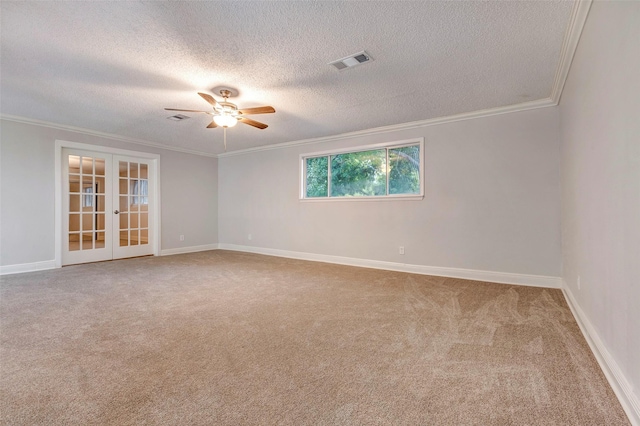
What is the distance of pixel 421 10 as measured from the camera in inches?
83.0

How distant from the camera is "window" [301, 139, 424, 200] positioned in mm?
4840

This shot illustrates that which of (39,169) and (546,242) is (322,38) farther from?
(39,169)

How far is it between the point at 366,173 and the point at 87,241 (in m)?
5.36

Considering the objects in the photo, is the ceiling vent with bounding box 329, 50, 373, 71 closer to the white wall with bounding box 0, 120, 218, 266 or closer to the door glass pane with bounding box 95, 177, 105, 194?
the white wall with bounding box 0, 120, 218, 266

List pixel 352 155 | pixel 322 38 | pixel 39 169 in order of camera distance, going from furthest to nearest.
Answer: pixel 352 155
pixel 39 169
pixel 322 38

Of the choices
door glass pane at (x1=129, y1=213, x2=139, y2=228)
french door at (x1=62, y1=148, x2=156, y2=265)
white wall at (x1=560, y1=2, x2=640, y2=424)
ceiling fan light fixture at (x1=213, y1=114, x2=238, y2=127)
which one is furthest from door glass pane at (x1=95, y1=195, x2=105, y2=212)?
white wall at (x1=560, y1=2, x2=640, y2=424)

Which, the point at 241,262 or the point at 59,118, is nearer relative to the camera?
the point at 59,118

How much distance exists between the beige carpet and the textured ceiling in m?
2.45

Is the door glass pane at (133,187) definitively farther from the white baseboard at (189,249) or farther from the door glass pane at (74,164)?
the white baseboard at (189,249)

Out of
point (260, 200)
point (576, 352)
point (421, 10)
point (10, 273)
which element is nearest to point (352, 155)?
point (260, 200)

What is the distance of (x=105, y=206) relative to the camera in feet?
18.4

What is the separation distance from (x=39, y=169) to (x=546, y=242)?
775 cm

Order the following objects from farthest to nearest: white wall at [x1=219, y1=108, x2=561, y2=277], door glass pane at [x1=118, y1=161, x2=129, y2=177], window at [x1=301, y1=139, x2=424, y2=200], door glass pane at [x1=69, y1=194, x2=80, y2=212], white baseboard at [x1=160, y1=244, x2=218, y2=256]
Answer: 1. white baseboard at [x1=160, y1=244, x2=218, y2=256]
2. door glass pane at [x1=118, y1=161, x2=129, y2=177]
3. door glass pane at [x1=69, y1=194, x2=80, y2=212]
4. window at [x1=301, y1=139, x2=424, y2=200]
5. white wall at [x1=219, y1=108, x2=561, y2=277]

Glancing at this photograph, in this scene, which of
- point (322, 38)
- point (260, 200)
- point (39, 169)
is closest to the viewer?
point (322, 38)
